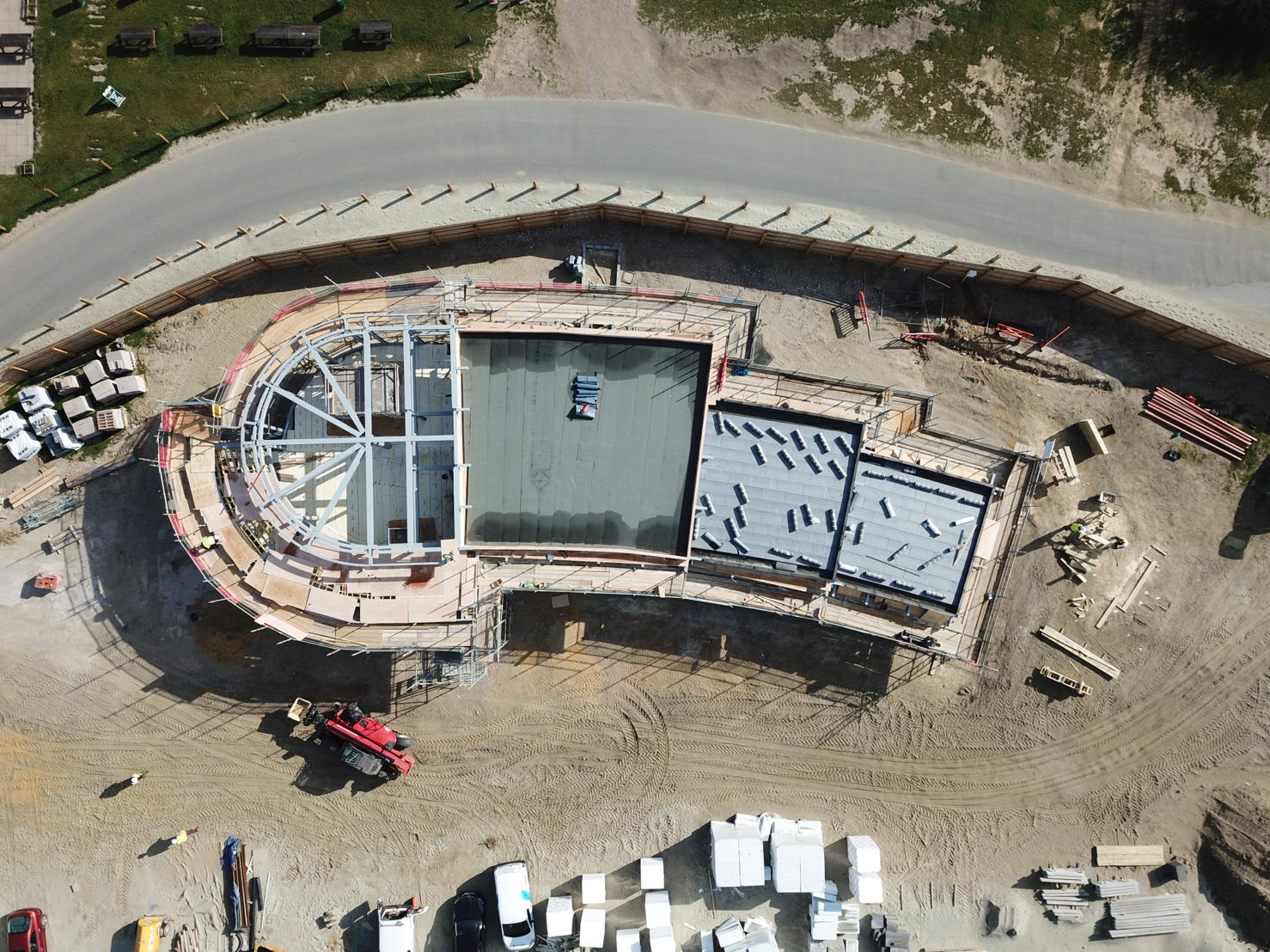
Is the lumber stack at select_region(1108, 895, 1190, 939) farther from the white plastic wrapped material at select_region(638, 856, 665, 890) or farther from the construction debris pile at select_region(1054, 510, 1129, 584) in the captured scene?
the white plastic wrapped material at select_region(638, 856, 665, 890)

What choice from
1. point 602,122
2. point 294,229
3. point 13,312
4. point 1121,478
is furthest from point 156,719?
point 1121,478

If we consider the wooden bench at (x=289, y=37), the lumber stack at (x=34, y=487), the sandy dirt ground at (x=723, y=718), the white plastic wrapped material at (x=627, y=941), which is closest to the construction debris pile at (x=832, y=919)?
the sandy dirt ground at (x=723, y=718)

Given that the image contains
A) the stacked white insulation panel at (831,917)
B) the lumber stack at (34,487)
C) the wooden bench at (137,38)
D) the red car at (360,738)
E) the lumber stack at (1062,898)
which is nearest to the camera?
the red car at (360,738)

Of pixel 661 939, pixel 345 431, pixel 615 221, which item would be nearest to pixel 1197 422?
pixel 615 221

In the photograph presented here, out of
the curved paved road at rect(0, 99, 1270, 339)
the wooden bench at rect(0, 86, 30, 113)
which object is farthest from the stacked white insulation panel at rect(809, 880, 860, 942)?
the wooden bench at rect(0, 86, 30, 113)

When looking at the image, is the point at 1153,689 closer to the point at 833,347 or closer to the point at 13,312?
the point at 833,347

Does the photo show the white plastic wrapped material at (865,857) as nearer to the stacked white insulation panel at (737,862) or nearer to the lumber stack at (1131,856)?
the stacked white insulation panel at (737,862)
